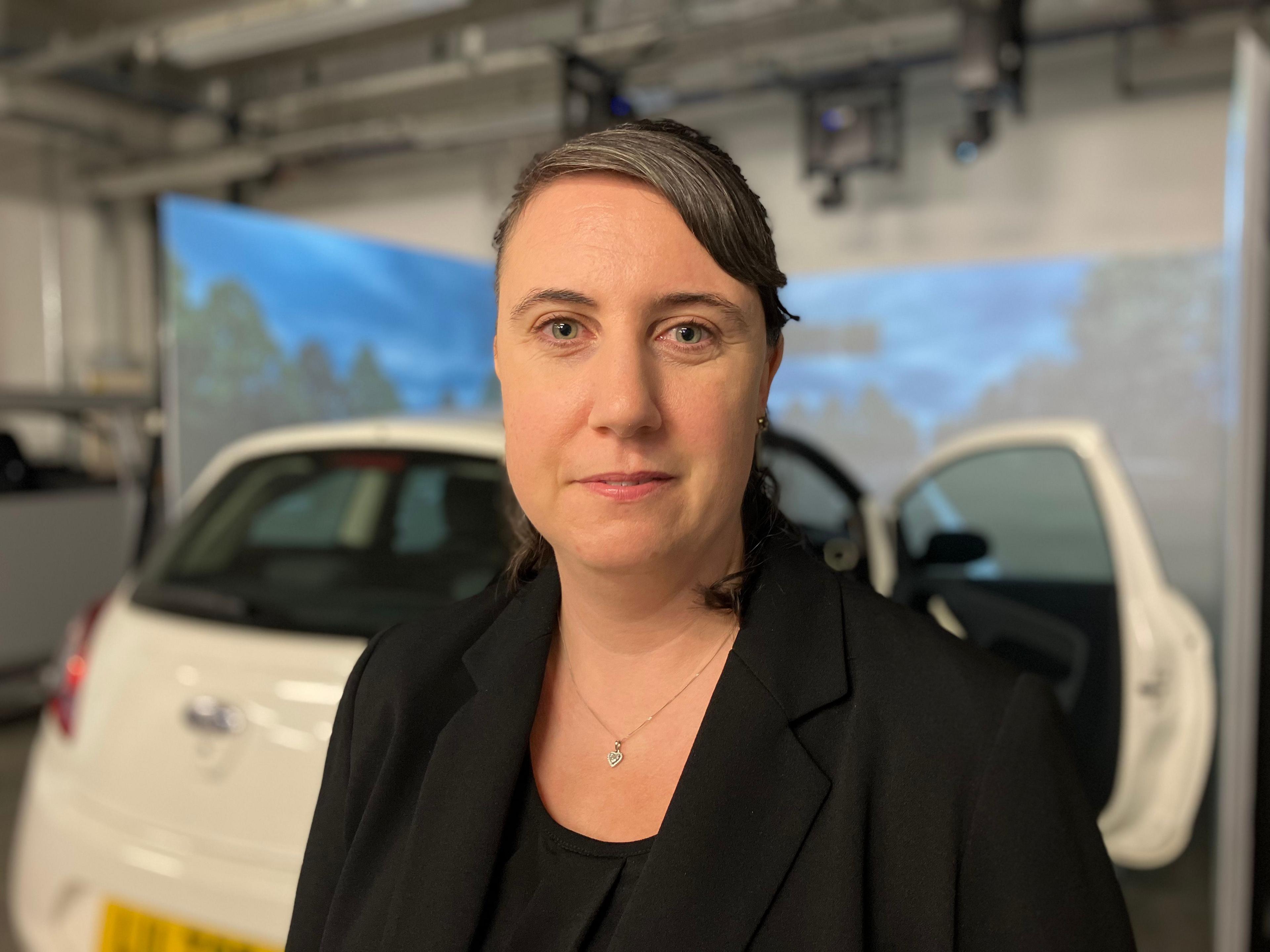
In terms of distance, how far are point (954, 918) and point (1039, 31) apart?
5.50 metres

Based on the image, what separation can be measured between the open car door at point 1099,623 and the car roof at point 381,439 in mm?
1085

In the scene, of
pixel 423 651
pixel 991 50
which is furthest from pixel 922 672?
pixel 991 50

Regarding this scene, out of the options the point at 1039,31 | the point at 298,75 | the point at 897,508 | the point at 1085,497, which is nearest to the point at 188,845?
the point at 897,508

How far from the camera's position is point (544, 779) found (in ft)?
2.97

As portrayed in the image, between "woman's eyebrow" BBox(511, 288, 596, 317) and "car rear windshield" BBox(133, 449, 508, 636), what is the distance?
112 cm

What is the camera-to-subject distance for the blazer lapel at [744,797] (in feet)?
2.43

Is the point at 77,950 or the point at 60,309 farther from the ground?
the point at 60,309

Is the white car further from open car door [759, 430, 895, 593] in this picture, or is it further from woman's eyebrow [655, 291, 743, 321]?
woman's eyebrow [655, 291, 743, 321]

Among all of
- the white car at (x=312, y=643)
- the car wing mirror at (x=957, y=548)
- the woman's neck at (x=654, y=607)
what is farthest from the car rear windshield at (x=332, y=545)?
the car wing mirror at (x=957, y=548)

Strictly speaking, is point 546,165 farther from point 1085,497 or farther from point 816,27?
point 816,27

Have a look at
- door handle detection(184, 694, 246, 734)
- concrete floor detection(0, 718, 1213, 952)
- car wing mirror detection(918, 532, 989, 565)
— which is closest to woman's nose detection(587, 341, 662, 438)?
door handle detection(184, 694, 246, 734)

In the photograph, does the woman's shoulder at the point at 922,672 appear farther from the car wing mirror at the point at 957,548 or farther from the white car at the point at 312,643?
Answer: the car wing mirror at the point at 957,548

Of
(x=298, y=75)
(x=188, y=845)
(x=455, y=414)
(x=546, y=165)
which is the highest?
(x=298, y=75)

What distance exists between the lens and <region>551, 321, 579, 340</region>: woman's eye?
798 millimetres
